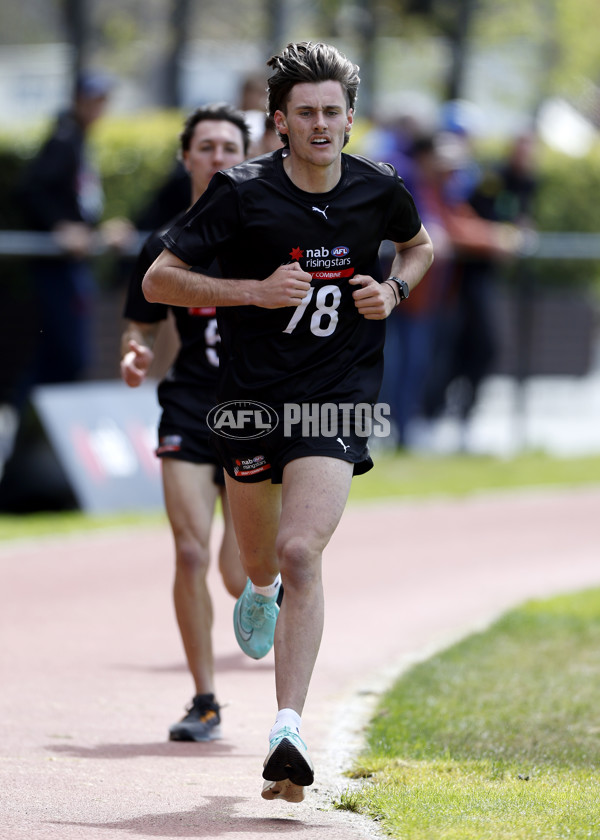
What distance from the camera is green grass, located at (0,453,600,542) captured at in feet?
41.3

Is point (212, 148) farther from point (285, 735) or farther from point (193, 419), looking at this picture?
point (285, 735)

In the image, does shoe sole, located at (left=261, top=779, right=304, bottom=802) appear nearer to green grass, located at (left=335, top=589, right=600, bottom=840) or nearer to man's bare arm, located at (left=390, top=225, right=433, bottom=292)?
green grass, located at (left=335, top=589, right=600, bottom=840)

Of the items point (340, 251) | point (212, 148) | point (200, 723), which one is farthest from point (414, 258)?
point (200, 723)

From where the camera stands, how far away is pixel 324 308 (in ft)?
17.2

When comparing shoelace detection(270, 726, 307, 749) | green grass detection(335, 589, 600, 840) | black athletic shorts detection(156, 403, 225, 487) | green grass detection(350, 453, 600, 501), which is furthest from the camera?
green grass detection(350, 453, 600, 501)

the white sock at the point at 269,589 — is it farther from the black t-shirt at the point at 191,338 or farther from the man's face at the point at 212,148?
the man's face at the point at 212,148

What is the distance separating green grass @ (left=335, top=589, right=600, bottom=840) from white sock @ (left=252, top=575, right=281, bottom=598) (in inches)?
26.2

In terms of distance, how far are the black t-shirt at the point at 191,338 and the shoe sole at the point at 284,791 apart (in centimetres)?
211

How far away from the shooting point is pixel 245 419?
209 inches

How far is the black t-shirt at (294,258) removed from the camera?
5.18 m

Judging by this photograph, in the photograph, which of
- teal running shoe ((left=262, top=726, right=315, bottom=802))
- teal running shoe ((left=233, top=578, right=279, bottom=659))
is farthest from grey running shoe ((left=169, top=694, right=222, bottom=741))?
teal running shoe ((left=262, top=726, right=315, bottom=802))

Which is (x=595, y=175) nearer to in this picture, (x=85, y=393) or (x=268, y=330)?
(x=85, y=393)

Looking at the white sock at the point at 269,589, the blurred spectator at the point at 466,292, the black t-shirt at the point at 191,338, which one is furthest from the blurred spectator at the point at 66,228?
the white sock at the point at 269,589

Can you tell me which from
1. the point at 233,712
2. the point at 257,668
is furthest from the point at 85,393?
the point at 233,712
